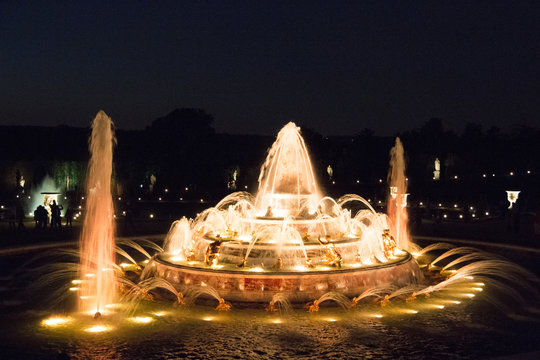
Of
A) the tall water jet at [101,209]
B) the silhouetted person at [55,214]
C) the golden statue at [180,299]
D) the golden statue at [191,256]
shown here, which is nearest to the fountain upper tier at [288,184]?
the golden statue at [191,256]

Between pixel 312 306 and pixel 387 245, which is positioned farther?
pixel 387 245

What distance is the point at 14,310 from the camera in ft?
36.9

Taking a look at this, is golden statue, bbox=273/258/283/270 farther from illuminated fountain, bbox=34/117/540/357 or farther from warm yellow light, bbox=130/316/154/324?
warm yellow light, bbox=130/316/154/324

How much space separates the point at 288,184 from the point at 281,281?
599cm

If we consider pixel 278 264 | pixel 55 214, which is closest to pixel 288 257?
pixel 278 264

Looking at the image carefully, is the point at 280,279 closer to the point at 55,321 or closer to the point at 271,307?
the point at 271,307

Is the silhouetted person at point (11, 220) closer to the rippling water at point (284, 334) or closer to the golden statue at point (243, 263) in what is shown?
the rippling water at point (284, 334)

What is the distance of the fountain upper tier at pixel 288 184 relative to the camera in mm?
16797

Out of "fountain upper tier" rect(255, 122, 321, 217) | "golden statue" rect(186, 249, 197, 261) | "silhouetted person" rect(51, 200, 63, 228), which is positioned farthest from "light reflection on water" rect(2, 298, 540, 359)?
"silhouetted person" rect(51, 200, 63, 228)

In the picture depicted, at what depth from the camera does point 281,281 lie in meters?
11.9

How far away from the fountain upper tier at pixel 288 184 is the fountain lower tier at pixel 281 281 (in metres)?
4.14

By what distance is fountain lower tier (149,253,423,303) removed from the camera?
Answer: 1182 cm

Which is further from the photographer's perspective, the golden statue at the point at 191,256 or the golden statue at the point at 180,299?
the golden statue at the point at 191,256

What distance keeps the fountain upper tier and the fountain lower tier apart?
4.14 metres
